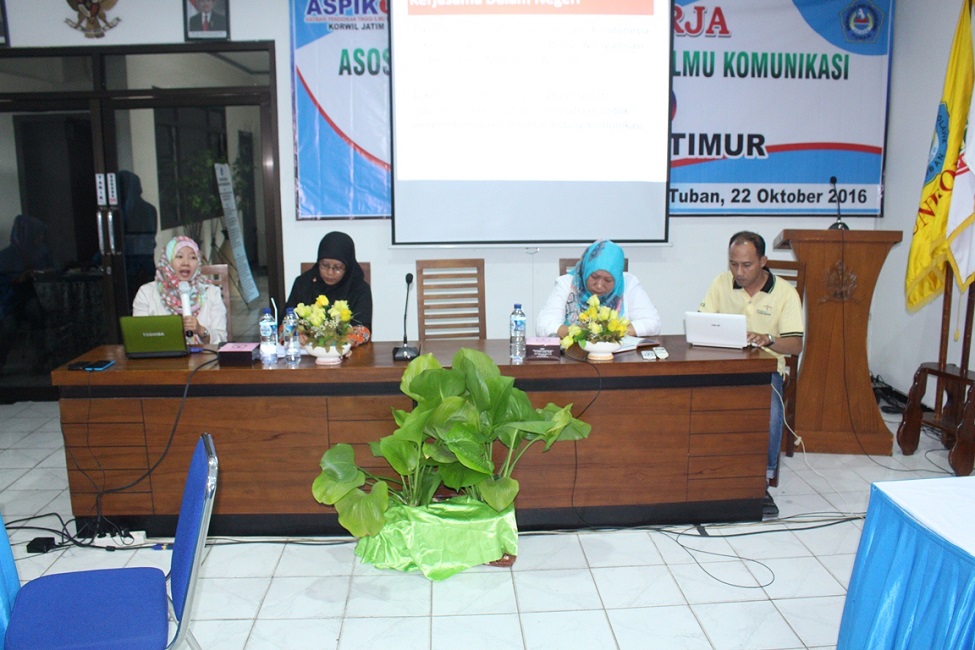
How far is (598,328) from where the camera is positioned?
9.73 ft

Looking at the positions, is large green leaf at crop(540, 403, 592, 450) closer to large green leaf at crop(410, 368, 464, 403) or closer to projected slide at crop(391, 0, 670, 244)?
large green leaf at crop(410, 368, 464, 403)

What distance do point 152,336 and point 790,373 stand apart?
A: 2.91 metres

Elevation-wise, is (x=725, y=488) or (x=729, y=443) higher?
(x=729, y=443)

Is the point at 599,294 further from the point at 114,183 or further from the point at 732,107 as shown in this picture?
the point at 114,183

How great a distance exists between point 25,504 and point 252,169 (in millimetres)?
2426

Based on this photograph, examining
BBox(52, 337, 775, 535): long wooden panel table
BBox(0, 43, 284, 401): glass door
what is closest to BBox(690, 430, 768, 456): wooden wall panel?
BBox(52, 337, 775, 535): long wooden panel table

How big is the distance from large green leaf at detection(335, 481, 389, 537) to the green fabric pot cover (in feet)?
0.41

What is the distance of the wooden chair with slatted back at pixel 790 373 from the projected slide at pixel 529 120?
1.08 m

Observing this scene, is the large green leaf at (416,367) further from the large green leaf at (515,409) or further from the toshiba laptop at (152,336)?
the toshiba laptop at (152,336)

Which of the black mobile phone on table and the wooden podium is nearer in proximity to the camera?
the black mobile phone on table

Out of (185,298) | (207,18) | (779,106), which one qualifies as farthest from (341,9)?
(779,106)

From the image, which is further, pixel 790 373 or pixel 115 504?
pixel 790 373

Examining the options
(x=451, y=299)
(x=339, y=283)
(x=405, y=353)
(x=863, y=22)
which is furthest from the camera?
(x=863, y=22)

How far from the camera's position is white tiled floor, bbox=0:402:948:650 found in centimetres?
234
